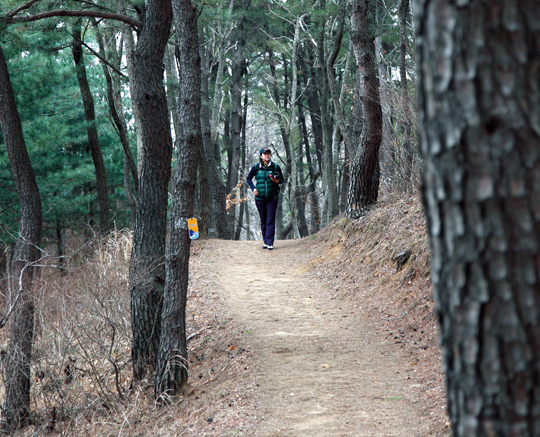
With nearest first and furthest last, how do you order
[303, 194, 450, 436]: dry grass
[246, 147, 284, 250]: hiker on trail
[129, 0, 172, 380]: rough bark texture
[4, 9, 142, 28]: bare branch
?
[303, 194, 450, 436]: dry grass, [129, 0, 172, 380]: rough bark texture, [4, 9, 142, 28]: bare branch, [246, 147, 284, 250]: hiker on trail

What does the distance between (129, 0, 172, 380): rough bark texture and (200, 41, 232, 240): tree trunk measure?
28.3 feet

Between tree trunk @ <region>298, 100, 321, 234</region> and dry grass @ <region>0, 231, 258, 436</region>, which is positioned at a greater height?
tree trunk @ <region>298, 100, 321, 234</region>

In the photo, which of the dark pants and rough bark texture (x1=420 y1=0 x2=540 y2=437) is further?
the dark pants

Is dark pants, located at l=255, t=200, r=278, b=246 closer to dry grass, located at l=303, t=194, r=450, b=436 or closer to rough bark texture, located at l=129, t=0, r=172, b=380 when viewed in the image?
dry grass, located at l=303, t=194, r=450, b=436

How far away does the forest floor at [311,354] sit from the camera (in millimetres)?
4020

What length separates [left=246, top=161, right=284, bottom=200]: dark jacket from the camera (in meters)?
10.9

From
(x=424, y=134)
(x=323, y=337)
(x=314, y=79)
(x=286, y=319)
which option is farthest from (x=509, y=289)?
(x=314, y=79)

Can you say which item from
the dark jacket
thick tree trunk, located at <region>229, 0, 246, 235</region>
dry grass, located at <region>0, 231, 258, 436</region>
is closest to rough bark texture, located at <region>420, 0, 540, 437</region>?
dry grass, located at <region>0, 231, 258, 436</region>

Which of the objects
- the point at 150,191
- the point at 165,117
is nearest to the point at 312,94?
the point at 165,117

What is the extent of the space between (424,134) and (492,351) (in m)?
0.61

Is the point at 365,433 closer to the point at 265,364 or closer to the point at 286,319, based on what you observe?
the point at 265,364

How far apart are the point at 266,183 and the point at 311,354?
20.0 ft

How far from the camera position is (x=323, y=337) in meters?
→ 5.92

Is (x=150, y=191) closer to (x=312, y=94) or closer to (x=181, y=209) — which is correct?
(x=181, y=209)
